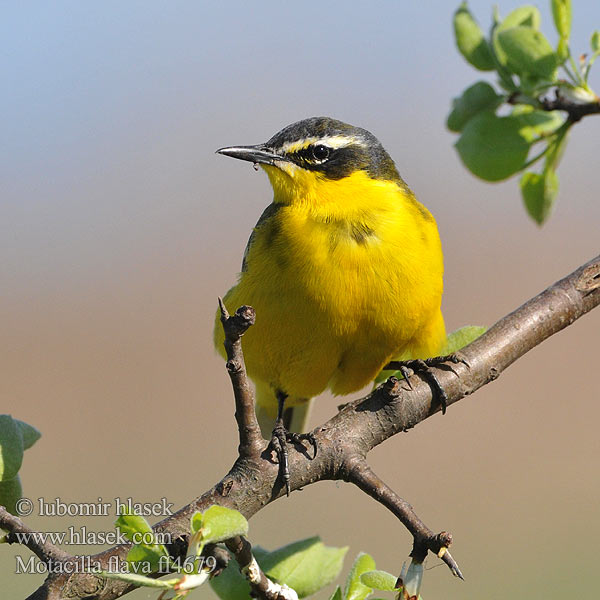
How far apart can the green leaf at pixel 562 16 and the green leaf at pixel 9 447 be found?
5.49 ft

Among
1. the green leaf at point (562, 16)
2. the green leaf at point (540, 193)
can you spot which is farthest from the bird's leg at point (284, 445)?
the green leaf at point (562, 16)

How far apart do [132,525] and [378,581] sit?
1.94 feet

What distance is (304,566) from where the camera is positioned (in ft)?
6.81

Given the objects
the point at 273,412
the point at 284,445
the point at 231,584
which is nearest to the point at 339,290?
the point at 284,445

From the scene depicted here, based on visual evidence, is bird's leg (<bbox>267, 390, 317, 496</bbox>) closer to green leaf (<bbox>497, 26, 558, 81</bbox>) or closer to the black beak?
green leaf (<bbox>497, 26, 558, 81</bbox>)

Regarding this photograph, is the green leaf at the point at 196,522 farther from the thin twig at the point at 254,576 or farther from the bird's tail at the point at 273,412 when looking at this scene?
the bird's tail at the point at 273,412

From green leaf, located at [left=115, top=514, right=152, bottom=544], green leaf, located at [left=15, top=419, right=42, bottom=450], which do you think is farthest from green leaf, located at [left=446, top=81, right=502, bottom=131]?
→ green leaf, located at [left=15, top=419, right=42, bottom=450]

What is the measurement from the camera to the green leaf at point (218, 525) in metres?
1.59

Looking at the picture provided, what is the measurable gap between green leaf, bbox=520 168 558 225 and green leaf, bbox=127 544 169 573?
1.28 meters

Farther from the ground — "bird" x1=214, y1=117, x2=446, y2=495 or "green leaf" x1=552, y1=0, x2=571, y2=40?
"green leaf" x1=552, y1=0, x2=571, y2=40

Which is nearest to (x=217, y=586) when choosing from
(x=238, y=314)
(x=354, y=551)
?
(x=238, y=314)

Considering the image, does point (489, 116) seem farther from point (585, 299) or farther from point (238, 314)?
point (585, 299)

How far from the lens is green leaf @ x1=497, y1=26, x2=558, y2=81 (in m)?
1.89

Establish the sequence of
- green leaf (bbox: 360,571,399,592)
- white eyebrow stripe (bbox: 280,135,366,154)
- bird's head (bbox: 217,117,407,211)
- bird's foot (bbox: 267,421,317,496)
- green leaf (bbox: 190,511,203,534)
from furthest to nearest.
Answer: white eyebrow stripe (bbox: 280,135,366,154), bird's head (bbox: 217,117,407,211), bird's foot (bbox: 267,421,317,496), green leaf (bbox: 360,571,399,592), green leaf (bbox: 190,511,203,534)
